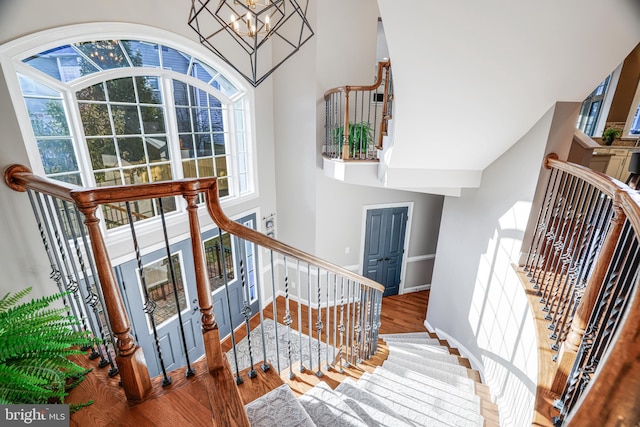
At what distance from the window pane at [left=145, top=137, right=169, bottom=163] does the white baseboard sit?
4.57m

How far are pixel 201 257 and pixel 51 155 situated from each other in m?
2.37

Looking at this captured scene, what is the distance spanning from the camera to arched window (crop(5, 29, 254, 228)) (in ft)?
7.97

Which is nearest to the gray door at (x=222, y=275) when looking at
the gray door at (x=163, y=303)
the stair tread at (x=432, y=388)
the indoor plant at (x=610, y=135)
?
the gray door at (x=163, y=303)

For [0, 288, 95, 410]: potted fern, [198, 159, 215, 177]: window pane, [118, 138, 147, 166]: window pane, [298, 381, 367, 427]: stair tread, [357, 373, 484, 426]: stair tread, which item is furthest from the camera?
[198, 159, 215, 177]: window pane

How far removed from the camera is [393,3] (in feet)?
6.29

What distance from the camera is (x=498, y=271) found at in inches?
126

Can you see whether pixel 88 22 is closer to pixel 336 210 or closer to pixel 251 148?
pixel 251 148

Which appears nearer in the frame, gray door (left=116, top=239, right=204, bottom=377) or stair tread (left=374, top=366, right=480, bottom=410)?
stair tread (left=374, top=366, right=480, bottom=410)

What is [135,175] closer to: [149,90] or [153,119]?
[153,119]

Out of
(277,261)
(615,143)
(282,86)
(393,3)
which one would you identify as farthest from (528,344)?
(615,143)

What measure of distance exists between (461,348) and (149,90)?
16.7 ft

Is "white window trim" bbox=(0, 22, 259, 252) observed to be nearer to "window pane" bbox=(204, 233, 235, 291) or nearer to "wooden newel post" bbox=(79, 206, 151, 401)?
"window pane" bbox=(204, 233, 235, 291)

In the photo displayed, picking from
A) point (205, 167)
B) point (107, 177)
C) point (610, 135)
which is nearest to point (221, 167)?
point (205, 167)

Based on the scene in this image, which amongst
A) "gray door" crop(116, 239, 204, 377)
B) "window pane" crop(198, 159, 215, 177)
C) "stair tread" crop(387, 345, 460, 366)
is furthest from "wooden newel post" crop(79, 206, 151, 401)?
"window pane" crop(198, 159, 215, 177)
